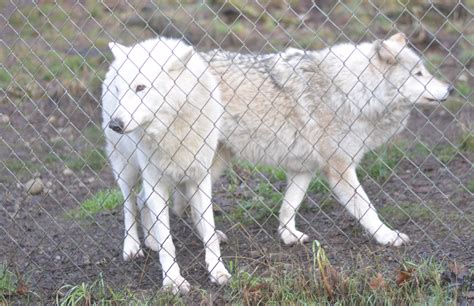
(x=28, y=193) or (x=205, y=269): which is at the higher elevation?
(x=205, y=269)

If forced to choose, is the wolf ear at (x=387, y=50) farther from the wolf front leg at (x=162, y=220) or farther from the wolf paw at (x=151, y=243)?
the wolf paw at (x=151, y=243)

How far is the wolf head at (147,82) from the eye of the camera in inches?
158

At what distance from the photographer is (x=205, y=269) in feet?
14.4

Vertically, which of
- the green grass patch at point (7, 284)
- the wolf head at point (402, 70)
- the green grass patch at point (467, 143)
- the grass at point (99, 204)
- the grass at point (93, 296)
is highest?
the wolf head at point (402, 70)

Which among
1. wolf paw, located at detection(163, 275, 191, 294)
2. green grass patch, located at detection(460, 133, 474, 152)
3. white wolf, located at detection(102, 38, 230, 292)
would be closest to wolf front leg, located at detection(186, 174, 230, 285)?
white wolf, located at detection(102, 38, 230, 292)

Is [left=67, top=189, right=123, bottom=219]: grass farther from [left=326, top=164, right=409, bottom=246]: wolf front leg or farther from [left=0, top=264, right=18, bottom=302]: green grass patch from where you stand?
[left=326, top=164, right=409, bottom=246]: wolf front leg

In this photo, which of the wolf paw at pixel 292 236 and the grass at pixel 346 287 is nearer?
the grass at pixel 346 287

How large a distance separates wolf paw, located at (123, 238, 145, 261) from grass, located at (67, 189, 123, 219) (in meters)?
0.58

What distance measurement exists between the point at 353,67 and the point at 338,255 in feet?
4.29

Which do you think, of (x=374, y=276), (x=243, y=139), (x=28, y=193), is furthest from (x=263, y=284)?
(x=28, y=193)

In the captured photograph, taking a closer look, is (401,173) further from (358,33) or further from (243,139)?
(358,33)

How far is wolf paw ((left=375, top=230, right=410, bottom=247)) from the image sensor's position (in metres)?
4.64

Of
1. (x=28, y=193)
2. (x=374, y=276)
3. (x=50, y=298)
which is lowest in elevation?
(x=28, y=193)

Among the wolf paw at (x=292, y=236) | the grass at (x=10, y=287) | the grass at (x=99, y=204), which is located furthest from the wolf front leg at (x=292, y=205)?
the grass at (x=10, y=287)
